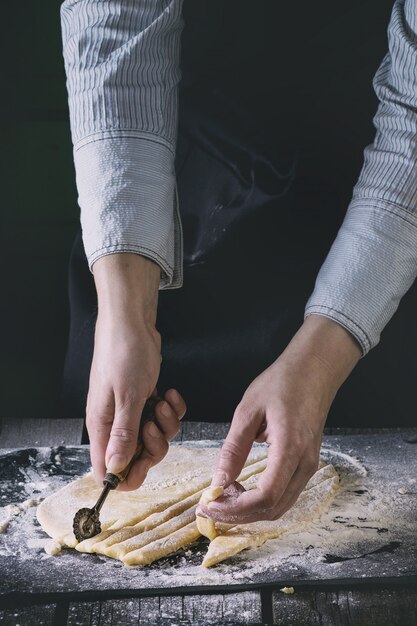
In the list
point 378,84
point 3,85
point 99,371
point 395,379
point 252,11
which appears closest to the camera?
point 99,371

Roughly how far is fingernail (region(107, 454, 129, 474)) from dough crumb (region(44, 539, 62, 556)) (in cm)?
17

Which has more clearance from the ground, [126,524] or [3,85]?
[3,85]

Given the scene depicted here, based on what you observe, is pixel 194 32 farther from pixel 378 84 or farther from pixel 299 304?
pixel 299 304

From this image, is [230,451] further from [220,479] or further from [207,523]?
[207,523]

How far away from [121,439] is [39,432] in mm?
871

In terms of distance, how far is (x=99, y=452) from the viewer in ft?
5.58

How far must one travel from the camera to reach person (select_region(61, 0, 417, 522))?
1636 mm

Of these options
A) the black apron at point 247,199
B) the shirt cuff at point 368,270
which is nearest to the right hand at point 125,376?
the shirt cuff at point 368,270

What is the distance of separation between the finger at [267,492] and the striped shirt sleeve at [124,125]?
0.46m

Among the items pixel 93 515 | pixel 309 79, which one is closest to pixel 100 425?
pixel 93 515

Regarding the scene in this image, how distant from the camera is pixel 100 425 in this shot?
5.54ft

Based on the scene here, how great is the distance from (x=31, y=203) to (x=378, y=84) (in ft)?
4.76

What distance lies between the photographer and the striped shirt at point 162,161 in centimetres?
174

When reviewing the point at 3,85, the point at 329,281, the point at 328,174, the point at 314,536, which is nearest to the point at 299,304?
the point at 328,174
